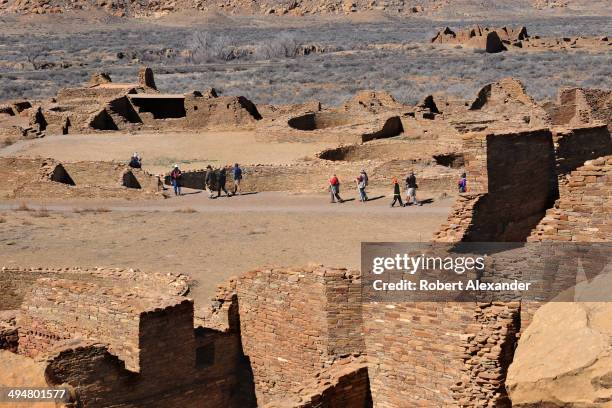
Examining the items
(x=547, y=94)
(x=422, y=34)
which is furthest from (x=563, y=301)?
(x=422, y=34)

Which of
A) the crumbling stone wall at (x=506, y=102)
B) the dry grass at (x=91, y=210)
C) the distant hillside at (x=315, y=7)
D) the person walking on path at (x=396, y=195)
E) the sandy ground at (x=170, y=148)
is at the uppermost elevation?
the distant hillside at (x=315, y=7)

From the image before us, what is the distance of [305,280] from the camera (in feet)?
43.6

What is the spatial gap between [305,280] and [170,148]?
940 inches

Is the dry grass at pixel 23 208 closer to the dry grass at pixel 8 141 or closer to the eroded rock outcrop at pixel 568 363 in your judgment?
the dry grass at pixel 8 141

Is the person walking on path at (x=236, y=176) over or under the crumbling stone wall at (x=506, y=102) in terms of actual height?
under

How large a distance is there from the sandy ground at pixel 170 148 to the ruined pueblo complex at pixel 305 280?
2.16m

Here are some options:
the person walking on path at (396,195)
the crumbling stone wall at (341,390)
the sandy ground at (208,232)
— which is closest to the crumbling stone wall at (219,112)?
the sandy ground at (208,232)

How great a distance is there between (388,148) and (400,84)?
2882 centimetres

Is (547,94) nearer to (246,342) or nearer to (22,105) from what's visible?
(22,105)

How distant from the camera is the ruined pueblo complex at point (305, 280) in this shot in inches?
422

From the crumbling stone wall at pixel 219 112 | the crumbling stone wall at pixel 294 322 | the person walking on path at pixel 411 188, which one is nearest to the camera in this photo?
the crumbling stone wall at pixel 294 322

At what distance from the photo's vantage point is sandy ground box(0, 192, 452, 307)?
20000mm

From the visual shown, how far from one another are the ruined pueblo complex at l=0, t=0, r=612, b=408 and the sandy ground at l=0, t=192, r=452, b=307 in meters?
0.09

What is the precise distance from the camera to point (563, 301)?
9.27 meters
